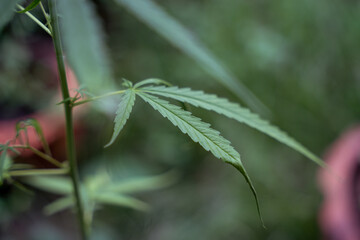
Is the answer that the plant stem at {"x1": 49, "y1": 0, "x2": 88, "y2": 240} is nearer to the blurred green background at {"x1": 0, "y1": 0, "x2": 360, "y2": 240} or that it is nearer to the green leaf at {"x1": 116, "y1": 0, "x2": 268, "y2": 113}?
the green leaf at {"x1": 116, "y1": 0, "x2": 268, "y2": 113}

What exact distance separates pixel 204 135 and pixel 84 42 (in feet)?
0.80

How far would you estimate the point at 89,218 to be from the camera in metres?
0.49

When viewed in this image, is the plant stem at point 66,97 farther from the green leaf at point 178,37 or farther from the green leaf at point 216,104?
the green leaf at point 178,37

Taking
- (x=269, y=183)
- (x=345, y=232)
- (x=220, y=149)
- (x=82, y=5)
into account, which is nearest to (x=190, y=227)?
(x=269, y=183)

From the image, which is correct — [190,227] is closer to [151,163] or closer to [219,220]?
[219,220]

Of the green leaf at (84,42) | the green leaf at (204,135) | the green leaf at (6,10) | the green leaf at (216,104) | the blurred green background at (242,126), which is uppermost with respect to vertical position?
the blurred green background at (242,126)

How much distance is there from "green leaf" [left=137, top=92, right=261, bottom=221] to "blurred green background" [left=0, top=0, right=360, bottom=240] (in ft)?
2.28

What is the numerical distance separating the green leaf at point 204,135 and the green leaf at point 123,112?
0.01m

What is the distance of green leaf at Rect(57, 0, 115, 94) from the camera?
431 mm

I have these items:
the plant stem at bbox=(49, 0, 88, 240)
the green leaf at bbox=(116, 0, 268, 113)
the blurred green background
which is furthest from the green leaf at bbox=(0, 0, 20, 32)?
the blurred green background

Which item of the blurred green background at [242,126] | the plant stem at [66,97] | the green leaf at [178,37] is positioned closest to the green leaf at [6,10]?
the plant stem at [66,97]

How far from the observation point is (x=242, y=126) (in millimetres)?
1194

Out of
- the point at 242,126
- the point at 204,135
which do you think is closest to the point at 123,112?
the point at 204,135

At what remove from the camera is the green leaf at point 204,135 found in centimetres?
25
